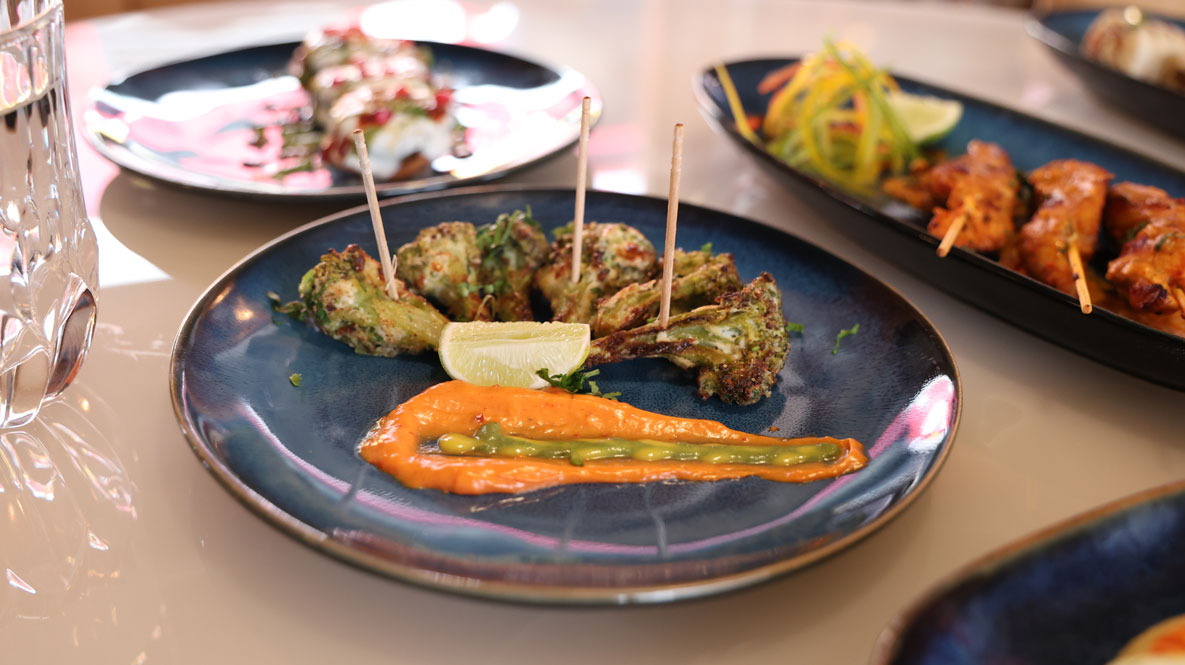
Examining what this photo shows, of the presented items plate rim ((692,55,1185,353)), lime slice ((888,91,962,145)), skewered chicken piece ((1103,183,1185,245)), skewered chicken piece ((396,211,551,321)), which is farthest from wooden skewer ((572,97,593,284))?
lime slice ((888,91,962,145))

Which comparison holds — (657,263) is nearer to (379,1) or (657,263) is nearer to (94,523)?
(94,523)

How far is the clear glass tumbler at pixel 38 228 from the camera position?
1436mm

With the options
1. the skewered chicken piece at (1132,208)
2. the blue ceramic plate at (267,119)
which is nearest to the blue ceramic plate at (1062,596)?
the skewered chicken piece at (1132,208)

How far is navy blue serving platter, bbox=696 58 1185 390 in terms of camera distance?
1.74 metres

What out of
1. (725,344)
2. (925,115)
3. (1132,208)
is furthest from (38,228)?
(925,115)

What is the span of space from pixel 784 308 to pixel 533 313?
568 mm

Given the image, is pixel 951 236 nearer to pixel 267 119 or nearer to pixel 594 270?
pixel 594 270

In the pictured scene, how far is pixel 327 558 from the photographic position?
1.30 m

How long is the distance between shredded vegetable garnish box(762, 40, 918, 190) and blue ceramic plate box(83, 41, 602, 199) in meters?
0.67

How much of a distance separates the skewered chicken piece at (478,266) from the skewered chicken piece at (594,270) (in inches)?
2.0

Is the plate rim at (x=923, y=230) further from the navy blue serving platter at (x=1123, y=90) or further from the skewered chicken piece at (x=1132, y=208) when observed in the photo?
the navy blue serving platter at (x=1123, y=90)

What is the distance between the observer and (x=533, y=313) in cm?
205

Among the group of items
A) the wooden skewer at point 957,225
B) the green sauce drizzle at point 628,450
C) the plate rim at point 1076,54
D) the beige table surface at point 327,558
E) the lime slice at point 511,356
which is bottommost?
the beige table surface at point 327,558

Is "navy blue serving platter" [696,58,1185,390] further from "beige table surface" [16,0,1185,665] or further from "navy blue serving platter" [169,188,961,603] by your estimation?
"navy blue serving platter" [169,188,961,603]
